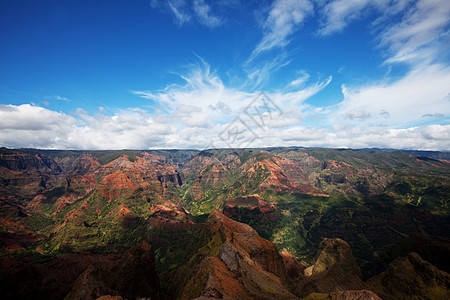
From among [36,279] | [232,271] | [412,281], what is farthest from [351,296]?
[36,279]

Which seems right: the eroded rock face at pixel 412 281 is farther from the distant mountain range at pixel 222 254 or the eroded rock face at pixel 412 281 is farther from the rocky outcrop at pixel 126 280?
the rocky outcrop at pixel 126 280

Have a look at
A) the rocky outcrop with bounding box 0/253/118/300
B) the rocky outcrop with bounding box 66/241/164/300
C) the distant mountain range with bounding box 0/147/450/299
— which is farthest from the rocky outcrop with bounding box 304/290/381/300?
the rocky outcrop with bounding box 0/253/118/300

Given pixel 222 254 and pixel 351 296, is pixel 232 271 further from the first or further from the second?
pixel 351 296

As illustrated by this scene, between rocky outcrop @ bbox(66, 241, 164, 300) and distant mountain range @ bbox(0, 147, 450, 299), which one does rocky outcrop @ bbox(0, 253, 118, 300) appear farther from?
rocky outcrop @ bbox(66, 241, 164, 300)

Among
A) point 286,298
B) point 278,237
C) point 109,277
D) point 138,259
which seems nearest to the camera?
point 286,298

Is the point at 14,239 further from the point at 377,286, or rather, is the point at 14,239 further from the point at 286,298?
the point at 377,286

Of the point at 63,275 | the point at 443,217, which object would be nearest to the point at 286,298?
the point at 63,275
